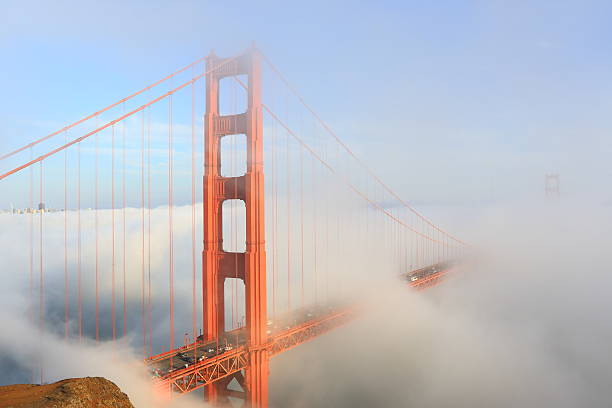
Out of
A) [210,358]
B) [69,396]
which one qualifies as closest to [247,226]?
[210,358]

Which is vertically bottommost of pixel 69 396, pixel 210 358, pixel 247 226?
pixel 210 358

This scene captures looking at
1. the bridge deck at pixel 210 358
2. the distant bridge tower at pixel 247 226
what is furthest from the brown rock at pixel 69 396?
the distant bridge tower at pixel 247 226

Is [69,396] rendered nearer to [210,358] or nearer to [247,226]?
[210,358]

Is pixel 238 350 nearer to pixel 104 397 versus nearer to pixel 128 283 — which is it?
pixel 104 397

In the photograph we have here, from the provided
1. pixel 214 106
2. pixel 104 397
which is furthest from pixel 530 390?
pixel 104 397

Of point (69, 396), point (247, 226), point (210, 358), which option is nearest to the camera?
point (69, 396)

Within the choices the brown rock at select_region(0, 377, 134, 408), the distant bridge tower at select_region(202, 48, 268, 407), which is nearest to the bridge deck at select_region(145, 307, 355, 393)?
the distant bridge tower at select_region(202, 48, 268, 407)

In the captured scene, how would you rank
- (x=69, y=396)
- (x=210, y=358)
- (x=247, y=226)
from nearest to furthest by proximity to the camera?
(x=69, y=396) < (x=210, y=358) < (x=247, y=226)
